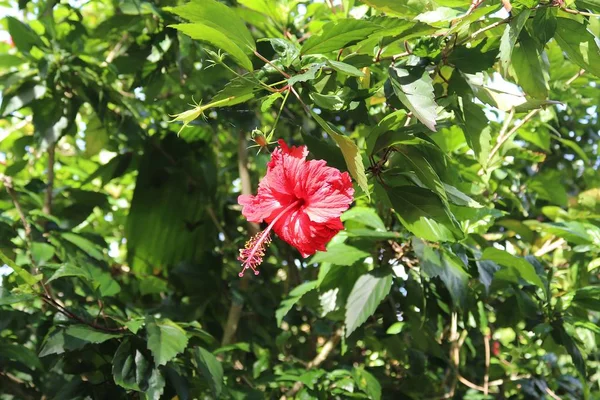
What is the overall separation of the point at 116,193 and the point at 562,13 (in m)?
1.51

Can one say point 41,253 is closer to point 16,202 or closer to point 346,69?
point 16,202

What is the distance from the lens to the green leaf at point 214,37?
647 mm

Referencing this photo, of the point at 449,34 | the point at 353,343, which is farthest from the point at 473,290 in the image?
the point at 449,34

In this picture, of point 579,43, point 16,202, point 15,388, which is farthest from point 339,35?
point 15,388

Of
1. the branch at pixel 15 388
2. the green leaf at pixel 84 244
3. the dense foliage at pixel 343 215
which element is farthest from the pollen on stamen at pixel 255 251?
the branch at pixel 15 388

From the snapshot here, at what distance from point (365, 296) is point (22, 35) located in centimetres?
84

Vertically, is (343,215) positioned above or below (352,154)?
below

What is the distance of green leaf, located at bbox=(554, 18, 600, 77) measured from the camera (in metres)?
0.73

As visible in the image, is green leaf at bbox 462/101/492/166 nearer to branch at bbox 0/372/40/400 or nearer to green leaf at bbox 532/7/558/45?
green leaf at bbox 532/7/558/45

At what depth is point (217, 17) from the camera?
0.71 meters

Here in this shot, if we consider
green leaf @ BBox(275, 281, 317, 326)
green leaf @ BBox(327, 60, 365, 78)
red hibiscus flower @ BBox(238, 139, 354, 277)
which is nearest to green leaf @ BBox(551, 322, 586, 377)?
green leaf @ BBox(275, 281, 317, 326)

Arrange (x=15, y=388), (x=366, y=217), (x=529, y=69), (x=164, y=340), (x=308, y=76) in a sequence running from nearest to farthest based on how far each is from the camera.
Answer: (x=308, y=76) < (x=529, y=69) < (x=164, y=340) < (x=366, y=217) < (x=15, y=388)

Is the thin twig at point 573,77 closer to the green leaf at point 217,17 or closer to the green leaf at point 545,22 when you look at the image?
the green leaf at point 545,22

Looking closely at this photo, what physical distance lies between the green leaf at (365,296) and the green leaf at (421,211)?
0.74 feet
